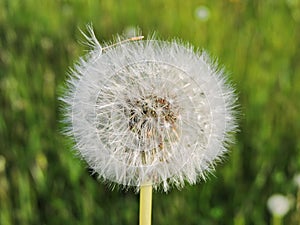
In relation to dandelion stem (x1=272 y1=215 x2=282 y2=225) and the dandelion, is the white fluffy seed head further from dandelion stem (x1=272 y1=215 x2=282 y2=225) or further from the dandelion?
dandelion stem (x1=272 y1=215 x2=282 y2=225)

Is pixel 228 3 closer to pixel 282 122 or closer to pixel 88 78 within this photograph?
pixel 282 122

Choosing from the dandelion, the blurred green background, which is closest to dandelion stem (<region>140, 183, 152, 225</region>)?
the dandelion

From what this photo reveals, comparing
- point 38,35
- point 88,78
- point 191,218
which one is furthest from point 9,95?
point 88,78

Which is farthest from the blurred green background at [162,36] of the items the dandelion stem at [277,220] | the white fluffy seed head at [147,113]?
the white fluffy seed head at [147,113]

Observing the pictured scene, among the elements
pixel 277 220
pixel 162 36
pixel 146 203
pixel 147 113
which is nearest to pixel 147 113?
pixel 147 113

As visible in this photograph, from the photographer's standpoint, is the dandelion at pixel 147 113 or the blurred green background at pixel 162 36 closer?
the dandelion at pixel 147 113

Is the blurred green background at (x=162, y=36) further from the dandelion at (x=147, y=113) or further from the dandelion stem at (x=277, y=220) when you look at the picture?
the dandelion at (x=147, y=113)
